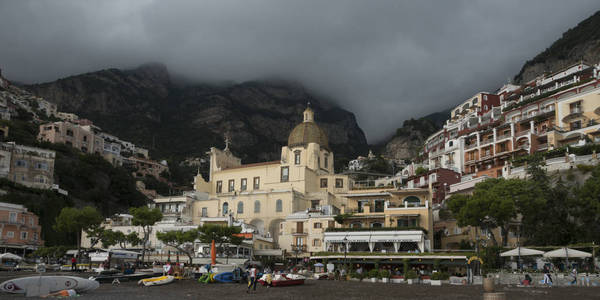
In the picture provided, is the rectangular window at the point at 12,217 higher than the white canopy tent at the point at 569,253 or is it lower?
higher

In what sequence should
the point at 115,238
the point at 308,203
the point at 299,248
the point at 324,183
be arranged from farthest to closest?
the point at 324,183 < the point at 308,203 < the point at 299,248 < the point at 115,238

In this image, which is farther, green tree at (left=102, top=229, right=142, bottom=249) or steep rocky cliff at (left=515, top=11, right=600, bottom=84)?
steep rocky cliff at (left=515, top=11, right=600, bottom=84)

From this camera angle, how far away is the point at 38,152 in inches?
2995

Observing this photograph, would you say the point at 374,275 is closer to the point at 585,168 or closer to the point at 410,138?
the point at 585,168

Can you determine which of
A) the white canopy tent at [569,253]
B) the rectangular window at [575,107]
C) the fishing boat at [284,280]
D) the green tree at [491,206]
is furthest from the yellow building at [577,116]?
the fishing boat at [284,280]

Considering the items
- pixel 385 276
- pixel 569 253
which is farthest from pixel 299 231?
pixel 569 253

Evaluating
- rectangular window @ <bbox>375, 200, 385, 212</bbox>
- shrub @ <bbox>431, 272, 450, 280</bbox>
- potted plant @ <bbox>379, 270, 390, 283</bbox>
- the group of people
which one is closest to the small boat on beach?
potted plant @ <bbox>379, 270, 390, 283</bbox>

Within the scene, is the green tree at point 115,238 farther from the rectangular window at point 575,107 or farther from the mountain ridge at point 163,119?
the mountain ridge at point 163,119

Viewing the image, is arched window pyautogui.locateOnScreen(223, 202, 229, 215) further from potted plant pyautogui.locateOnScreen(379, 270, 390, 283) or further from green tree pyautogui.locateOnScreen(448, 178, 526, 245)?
potted plant pyautogui.locateOnScreen(379, 270, 390, 283)

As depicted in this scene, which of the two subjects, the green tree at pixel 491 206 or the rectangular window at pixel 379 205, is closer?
the green tree at pixel 491 206

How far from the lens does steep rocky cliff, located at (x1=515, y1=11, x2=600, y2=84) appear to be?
100m

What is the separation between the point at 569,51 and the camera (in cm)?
10625

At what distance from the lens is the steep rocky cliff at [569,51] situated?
100 meters

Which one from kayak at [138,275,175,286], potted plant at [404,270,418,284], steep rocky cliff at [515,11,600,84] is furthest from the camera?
steep rocky cliff at [515,11,600,84]
